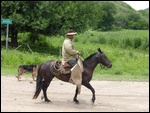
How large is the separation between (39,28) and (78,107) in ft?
49.2

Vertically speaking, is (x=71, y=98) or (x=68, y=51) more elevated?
(x=68, y=51)

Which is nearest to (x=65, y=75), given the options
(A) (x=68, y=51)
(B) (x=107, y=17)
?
(A) (x=68, y=51)

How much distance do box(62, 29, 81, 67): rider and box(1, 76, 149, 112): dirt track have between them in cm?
129

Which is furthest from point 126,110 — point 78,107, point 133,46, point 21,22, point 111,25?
point 111,25

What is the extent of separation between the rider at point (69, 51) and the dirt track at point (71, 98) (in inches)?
50.9

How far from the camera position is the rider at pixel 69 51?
33.3 feet

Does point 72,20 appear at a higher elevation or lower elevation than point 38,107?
higher

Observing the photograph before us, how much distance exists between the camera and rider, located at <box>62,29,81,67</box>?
10.1 metres

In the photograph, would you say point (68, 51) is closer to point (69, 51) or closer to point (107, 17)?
point (69, 51)

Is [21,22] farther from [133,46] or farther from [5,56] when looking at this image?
[133,46]

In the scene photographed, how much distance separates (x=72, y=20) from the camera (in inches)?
1016

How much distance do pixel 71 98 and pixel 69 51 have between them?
6.31ft

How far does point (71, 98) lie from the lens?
1134 centimetres

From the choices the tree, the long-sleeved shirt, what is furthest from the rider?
the tree
